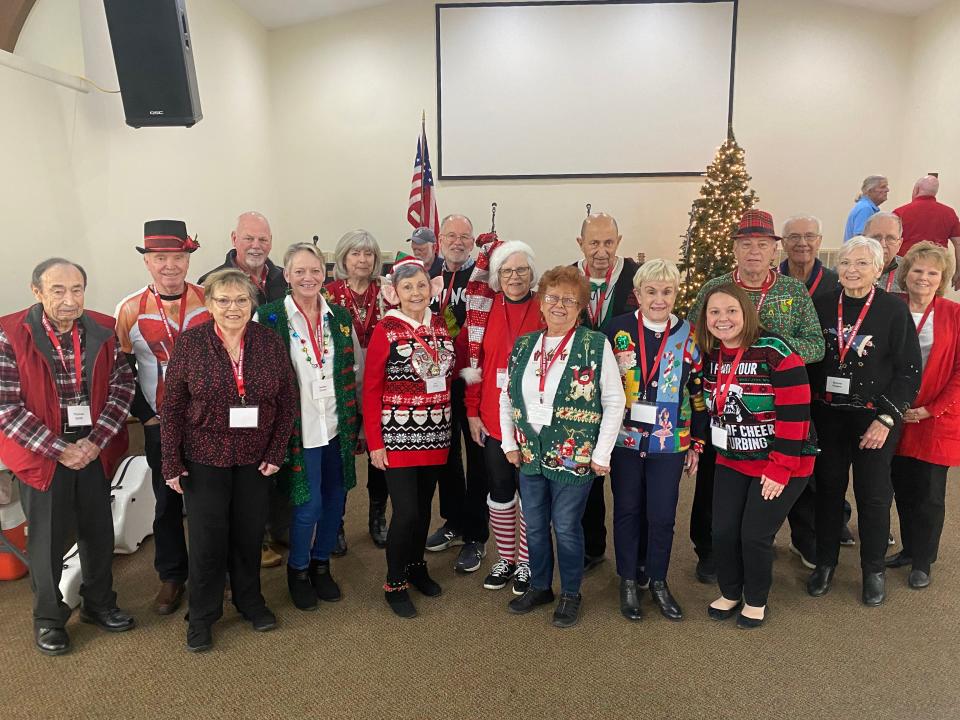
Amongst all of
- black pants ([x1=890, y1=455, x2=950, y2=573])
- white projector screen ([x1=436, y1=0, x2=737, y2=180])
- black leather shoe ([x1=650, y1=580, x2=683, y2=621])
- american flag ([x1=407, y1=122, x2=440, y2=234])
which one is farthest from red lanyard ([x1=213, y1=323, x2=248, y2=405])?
white projector screen ([x1=436, y1=0, x2=737, y2=180])

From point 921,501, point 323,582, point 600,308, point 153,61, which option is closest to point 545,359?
point 600,308

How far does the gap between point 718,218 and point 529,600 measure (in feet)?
17.8

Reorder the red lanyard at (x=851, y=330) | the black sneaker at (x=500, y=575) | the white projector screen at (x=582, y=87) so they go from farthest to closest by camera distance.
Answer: the white projector screen at (x=582, y=87) < the black sneaker at (x=500, y=575) < the red lanyard at (x=851, y=330)

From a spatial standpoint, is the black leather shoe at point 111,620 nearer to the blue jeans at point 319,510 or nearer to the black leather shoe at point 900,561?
the blue jeans at point 319,510

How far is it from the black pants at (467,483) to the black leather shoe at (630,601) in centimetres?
74

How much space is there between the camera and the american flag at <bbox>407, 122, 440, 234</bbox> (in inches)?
265

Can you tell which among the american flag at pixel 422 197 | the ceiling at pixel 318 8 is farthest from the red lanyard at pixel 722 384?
the ceiling at pixel 318 8

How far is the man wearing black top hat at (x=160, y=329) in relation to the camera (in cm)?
271

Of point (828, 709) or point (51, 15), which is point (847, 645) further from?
point (51, 15)

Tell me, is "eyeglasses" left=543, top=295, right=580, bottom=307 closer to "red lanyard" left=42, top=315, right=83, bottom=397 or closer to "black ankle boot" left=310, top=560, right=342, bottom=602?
"black ankle boot" left=310, top=560, right=342, bottom=602

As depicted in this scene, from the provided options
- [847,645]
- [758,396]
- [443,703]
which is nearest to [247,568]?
[443,703]

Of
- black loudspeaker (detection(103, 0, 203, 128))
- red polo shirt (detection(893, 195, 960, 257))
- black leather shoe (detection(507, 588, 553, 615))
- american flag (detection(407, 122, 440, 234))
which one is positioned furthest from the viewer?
american flag (detection(407, 122, 440, 234))

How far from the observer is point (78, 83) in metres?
4.13

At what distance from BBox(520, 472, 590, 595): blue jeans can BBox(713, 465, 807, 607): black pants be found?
0.57 m
